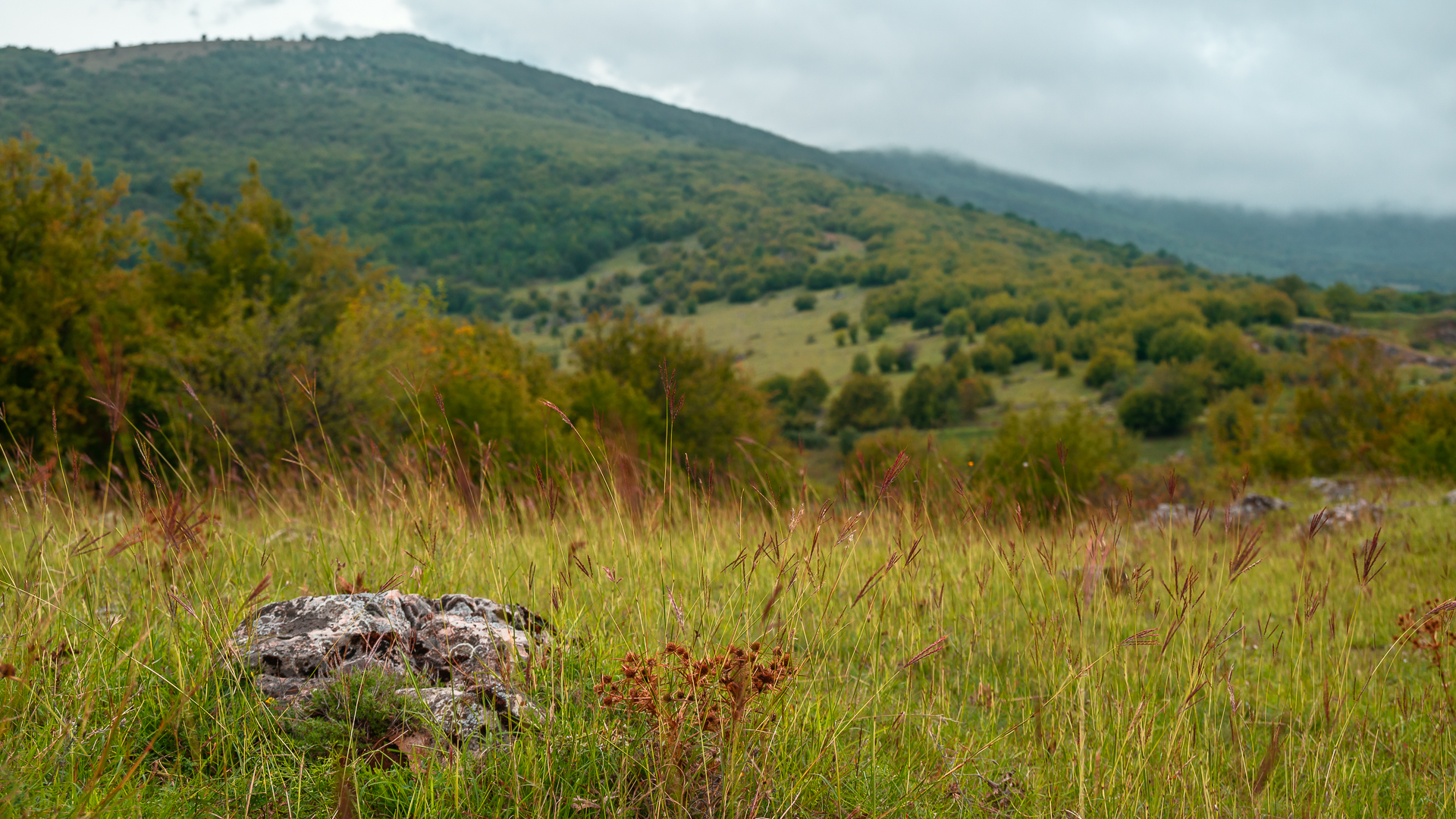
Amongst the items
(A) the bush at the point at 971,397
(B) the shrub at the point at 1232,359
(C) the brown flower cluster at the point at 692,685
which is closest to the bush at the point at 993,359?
(A) the bush at the point at 971,397

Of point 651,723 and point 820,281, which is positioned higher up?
point 820,281

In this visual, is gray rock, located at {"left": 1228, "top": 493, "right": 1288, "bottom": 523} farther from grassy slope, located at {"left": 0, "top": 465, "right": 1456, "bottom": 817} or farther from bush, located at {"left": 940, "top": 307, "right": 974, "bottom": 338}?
bush, located at {"left": 940, "top": 307, "right": 974, "bottom": 338}

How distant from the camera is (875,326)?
392 feet

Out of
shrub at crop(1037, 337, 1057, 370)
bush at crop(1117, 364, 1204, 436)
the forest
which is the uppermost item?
the forest

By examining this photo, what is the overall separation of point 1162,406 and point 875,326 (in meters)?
47.6

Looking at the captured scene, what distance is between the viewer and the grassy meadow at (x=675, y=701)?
7.17 feet

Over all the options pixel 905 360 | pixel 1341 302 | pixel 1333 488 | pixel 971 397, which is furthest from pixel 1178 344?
pixel 1333 488

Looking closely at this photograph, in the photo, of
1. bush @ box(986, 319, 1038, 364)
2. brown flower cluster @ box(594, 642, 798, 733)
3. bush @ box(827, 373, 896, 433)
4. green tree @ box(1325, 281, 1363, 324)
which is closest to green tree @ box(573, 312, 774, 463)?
brown flower cluster @ box(594, 642, 798, 733)

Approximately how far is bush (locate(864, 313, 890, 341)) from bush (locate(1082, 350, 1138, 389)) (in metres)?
32.5

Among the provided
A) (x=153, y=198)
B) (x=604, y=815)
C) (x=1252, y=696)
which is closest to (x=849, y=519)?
(x=604, y=815)

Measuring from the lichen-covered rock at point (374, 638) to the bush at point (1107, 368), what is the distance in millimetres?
100647

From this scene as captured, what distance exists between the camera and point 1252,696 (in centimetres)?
425

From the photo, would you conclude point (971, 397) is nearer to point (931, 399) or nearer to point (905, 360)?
point (931, 399)

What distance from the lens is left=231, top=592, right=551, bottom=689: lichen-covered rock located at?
2.66 m
